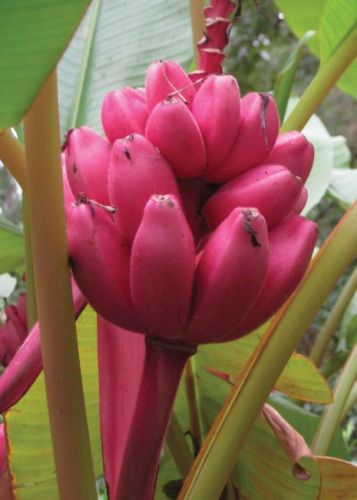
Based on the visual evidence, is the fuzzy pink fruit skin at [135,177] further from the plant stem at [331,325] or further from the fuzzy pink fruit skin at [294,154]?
the plant stem at [331,325]

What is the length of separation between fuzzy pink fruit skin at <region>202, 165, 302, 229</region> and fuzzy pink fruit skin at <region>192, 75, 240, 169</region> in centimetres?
2

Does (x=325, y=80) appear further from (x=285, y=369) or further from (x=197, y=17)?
(x=285, y=369)

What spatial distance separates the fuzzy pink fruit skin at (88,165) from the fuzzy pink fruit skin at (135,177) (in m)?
0.03

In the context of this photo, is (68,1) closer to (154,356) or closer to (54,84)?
(54,84)

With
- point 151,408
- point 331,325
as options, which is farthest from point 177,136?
point 331,325

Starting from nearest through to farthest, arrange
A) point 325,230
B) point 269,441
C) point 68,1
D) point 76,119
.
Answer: point 68,1
point 269,441
point 76,119
point 325,230

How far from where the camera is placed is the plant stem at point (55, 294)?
362 mm

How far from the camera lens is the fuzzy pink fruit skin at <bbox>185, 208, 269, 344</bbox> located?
34 centimetres

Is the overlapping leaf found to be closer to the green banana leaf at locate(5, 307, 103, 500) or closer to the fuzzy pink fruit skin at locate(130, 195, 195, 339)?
the green banana leaf at locate(5, 307, 103, 500)

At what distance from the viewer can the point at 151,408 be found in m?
0.39

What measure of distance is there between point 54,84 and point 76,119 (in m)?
0.35

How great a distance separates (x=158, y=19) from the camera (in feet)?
2.42

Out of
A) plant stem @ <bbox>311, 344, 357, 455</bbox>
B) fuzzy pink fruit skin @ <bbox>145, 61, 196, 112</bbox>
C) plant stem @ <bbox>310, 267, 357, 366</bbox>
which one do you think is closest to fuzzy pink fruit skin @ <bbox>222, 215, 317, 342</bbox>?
fuzzy pink fruit skin @ <bbox>145, 61, 196, 112</bbox>

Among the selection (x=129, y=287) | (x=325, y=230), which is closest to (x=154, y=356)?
(x=129, y=287)
